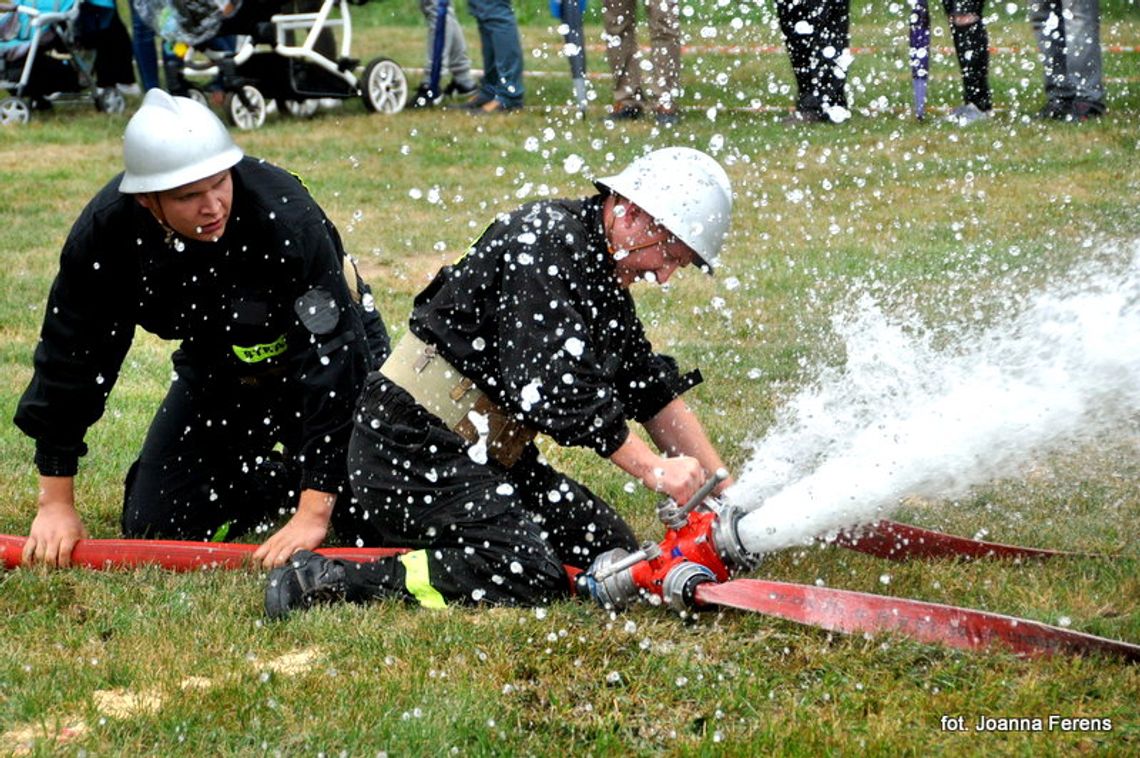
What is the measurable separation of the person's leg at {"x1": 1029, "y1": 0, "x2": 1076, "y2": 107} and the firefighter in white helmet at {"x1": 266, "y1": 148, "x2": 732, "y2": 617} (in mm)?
7906

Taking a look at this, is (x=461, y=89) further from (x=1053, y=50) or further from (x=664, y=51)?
(x=1053, y=50)

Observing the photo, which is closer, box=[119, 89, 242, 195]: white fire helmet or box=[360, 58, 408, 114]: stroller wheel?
box=[119, 89, 242, 195]: white fire helmet

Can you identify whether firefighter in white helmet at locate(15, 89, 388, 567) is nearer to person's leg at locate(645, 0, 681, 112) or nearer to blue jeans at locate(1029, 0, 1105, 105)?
person's leg at locate(645, 0, 681, 112)

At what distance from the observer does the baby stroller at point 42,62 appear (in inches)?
528

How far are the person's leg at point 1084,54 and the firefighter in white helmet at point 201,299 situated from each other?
26.0ft

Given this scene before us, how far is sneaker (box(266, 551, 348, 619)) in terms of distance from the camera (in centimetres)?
440

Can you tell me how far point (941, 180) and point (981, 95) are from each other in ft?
5.18

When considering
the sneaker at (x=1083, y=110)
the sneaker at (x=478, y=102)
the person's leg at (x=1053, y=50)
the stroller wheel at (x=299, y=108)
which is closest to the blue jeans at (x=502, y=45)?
the sneaker at (x=478, y=102)

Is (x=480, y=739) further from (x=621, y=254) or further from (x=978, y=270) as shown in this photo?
(x=978, y=270)

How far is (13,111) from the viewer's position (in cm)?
1387

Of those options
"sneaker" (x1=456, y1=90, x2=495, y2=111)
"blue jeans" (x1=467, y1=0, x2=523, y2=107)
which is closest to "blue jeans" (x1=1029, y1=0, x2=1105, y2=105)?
"blue jeans" (x1=467, y1=0, x2=523, y2=107)

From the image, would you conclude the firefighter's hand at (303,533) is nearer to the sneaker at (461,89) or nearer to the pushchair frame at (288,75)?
the pushchair frame at (288,75)

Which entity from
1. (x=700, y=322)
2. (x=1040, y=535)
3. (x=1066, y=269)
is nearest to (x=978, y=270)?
(x=1066, y=269)

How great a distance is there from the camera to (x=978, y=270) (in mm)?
8172
